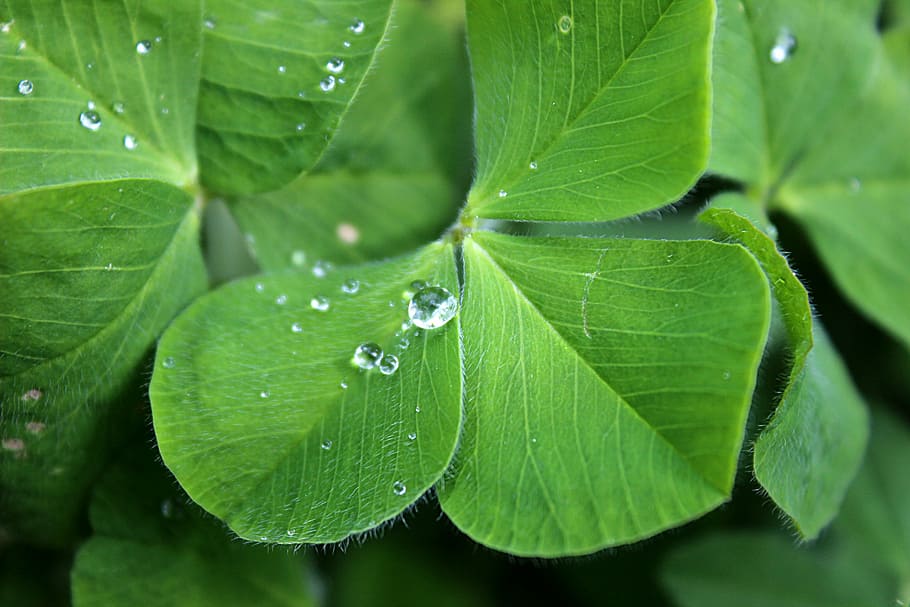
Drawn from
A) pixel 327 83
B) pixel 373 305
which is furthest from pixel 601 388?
pixel 327 83

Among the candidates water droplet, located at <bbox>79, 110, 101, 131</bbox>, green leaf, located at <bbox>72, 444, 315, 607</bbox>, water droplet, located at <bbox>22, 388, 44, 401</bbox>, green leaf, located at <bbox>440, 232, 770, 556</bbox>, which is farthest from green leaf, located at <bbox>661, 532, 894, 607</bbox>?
water droplet, located at <bbox>79, 110, 101, 131</bbox>

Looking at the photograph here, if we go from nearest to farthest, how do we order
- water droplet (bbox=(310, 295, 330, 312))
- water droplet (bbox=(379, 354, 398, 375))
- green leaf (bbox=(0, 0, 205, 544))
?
1. green leaf (bbox=(0, 0, 205, 544))
2. water droplet (bbox=(379, 354, 398, 375))
3. water droplet (bbox=(310, 295, 330, 312))

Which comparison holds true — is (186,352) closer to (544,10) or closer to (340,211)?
(340,211)

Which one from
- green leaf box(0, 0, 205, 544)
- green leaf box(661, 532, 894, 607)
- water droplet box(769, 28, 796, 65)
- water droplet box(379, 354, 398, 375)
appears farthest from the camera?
green leaf box(661, 532, 894, 607)

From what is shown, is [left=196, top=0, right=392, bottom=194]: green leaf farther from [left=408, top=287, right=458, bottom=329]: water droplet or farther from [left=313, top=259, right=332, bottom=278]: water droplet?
[left=408, top=287, right=458, bottom=329]: water droplet

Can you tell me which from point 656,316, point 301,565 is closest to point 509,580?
point 301,565

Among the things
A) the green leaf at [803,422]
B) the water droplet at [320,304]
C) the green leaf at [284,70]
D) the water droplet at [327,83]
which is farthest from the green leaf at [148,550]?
the green leaf at [803,422]

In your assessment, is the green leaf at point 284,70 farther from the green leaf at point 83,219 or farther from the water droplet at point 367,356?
the water droplet at point 367,356
